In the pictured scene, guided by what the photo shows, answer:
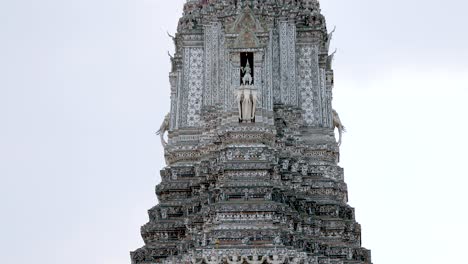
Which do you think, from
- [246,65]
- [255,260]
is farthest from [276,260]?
[246,65]

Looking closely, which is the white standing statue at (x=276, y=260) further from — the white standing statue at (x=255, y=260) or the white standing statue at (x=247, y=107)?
the white standing statue at (x=247, y=107)

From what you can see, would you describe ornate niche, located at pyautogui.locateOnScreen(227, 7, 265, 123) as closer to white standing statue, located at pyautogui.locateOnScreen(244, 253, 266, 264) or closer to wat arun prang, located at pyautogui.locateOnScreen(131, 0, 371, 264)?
wat arun prang, located at pyautogui.locateOnScreen(131, 0, 371, 264)

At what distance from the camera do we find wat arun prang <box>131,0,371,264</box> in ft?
115

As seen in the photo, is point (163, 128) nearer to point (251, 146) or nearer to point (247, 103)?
point (247, 103)

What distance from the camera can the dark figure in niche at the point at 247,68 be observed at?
126ft

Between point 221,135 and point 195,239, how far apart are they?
4.37 meters

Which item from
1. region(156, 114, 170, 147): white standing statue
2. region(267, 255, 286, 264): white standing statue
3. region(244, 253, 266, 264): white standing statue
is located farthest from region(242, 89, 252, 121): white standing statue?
region(267, 255, 286, 264): white standing statue

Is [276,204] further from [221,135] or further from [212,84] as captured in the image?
[212,84]

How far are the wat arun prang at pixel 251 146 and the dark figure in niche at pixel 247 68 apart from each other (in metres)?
0.03

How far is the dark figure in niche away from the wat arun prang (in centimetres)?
3

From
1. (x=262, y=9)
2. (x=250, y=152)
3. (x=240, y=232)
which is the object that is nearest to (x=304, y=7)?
(x=262, y=9)

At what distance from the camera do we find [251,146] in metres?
37.0

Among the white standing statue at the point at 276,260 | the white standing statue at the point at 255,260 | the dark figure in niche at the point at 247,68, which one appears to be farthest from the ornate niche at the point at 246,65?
the white standing statue at the point at 276,260

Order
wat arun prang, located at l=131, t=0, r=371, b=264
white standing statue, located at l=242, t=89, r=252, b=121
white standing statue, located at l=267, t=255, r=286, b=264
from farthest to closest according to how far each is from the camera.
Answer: white standing statue, located at l=242, t=89, r=252, b=121 < wat arun prang, located at l=131, t=0, r=371, b=264 < white standing statue, located at l=267, t=255, r=286, b=264
